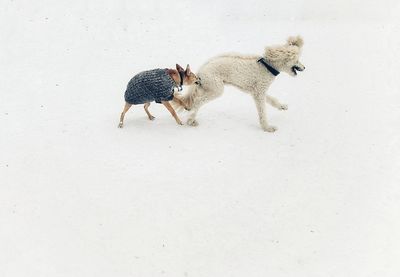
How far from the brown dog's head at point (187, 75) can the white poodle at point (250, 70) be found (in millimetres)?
95

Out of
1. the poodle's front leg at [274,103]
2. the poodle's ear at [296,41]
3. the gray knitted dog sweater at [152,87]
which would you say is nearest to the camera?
the gray knitted dog sweater at [152,87]

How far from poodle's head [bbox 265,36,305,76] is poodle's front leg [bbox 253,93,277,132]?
312 mm

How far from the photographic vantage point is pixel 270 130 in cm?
425

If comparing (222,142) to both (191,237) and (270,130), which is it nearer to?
(270,130)

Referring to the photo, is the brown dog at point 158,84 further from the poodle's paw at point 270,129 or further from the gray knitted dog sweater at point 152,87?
the poodle's paw at point 270,129

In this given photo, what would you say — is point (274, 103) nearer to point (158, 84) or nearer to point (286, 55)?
point (286, 55)

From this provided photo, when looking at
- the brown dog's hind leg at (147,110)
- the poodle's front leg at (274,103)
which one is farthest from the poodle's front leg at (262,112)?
the brown dog's hind leg at (147,110)

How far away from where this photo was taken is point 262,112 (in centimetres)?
422

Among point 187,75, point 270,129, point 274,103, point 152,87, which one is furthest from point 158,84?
point 274,103

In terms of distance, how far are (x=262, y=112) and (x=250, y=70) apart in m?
0.40

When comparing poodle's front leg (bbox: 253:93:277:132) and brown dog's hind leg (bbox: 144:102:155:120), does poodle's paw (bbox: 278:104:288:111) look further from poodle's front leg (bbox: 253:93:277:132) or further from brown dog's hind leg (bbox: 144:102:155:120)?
brown dog's hind leg (bbox: 144:102:155:120)

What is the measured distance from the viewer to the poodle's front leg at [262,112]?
13.8 feet

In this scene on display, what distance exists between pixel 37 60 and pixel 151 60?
1396 millimetres

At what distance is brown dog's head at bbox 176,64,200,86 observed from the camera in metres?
4.04
